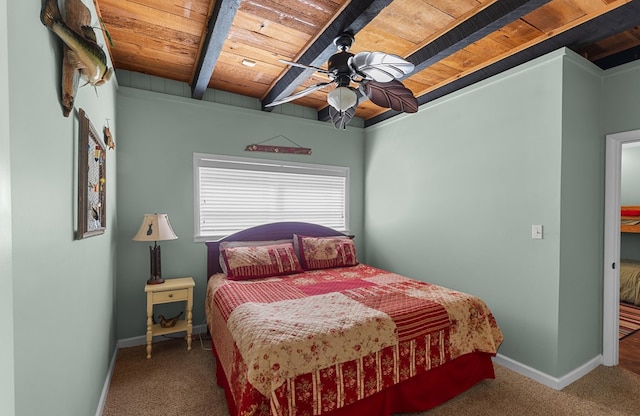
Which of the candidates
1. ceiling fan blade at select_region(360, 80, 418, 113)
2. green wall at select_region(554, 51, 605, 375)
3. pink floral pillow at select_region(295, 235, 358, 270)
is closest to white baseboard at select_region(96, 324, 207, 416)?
pink floral pillow at select_region(295, 235, 358, 270)

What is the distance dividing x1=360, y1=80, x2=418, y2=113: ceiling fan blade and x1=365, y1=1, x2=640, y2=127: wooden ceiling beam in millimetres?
930

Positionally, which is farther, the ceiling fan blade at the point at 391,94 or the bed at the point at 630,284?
the bed at the point at 630,284

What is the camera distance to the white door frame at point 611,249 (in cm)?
250

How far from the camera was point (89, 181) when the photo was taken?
1.62m

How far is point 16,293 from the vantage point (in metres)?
0.82

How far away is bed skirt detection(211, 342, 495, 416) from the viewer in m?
1.82

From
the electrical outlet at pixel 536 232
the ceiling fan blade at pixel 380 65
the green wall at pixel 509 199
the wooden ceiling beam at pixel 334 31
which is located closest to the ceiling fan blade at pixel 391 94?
the ceiling fan blade at pixel 380 65

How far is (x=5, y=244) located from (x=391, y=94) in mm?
2167

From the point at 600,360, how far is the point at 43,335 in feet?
12.3

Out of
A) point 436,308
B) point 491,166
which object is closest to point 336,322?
point 436,308

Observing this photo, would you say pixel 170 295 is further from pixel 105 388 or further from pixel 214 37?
pixel 214 37

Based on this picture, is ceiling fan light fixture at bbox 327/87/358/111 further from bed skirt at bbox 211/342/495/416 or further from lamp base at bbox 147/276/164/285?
lamp base at bbox 147/276/164/285

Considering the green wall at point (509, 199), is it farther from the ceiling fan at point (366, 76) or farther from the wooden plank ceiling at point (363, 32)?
the ceiling fan at point (366, 76)

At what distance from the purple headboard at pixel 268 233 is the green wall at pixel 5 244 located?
2458 mm
